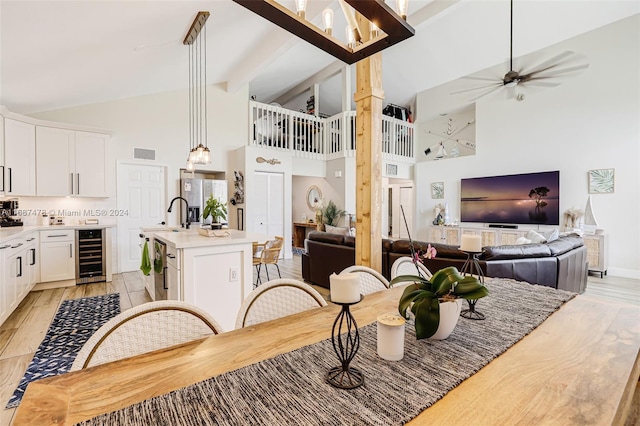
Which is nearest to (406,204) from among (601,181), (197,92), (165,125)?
(601,181)

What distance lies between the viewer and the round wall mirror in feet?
27.6

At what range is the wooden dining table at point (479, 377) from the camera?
2.11ft

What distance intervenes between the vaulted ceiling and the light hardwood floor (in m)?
2.58

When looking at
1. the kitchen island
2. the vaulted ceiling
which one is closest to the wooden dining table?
the kitchen island

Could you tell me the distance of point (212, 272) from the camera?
2604mm

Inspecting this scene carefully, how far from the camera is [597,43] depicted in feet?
18.0

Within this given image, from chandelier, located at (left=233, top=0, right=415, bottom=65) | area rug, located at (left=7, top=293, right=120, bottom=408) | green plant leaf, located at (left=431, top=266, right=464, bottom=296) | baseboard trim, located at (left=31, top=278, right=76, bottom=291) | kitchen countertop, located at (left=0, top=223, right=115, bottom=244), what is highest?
chandelier, located at (left=233, top=0, right=415, bottom=65)

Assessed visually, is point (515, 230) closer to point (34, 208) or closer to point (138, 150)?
point (138, 150)

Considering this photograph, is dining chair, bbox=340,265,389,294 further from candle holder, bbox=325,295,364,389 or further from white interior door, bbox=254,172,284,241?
white interior door, bbox=254,172,284,241

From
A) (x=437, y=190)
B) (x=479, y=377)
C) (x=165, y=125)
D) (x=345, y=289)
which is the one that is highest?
(x=165, y=125)

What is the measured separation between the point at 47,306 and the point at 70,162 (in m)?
2.31

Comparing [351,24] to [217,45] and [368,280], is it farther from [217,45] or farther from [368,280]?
[217,45]

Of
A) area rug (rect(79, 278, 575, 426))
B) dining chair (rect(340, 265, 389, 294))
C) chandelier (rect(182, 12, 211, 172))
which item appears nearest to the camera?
area rug (rect(79, 278, 575, 426))

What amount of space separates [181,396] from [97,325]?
10.3 ft
